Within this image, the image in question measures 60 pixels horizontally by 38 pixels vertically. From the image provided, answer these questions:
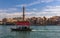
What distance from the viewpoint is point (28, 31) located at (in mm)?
61688

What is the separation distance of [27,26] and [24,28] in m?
1.31

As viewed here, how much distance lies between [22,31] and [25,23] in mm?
2575

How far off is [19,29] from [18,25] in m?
2.01

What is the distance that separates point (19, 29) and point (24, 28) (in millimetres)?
2296

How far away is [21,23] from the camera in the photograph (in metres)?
60.7

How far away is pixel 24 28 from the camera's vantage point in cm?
6116

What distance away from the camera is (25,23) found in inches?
2375

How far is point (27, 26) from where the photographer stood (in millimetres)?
60406

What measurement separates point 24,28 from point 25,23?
173 centimetres

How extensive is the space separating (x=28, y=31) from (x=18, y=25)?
11.3 ft

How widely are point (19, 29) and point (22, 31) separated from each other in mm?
2193

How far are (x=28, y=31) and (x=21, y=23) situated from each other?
10.8ft

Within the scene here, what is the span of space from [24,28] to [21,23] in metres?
1.78
